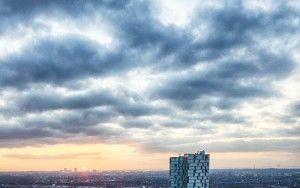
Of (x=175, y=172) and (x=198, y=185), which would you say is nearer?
(x=198, y=185)

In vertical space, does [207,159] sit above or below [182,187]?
above
